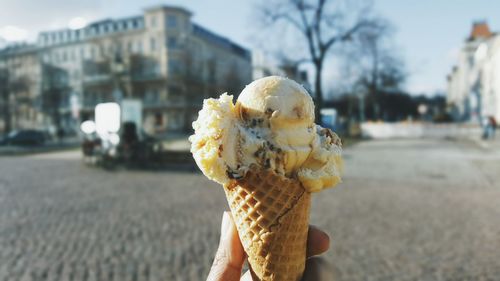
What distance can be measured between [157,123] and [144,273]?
6006 centimetres

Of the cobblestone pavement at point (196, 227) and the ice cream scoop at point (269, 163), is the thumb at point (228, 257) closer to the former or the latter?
the ice cream scoop at point (269, 163)

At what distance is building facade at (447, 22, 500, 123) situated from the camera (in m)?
46.4

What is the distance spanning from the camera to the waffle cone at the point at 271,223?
1785mm

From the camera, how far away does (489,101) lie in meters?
48.8

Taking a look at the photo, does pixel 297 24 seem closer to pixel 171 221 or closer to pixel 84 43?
pixel 171 221

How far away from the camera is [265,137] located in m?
1.75

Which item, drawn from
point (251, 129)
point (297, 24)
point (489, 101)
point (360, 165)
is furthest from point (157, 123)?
point (251, 129)

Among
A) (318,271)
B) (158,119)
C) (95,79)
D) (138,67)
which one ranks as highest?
(138,67)

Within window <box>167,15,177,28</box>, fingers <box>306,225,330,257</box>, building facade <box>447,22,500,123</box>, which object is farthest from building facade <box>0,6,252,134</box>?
fingers <box>306,225,330,257</box>

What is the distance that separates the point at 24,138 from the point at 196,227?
29.8 m

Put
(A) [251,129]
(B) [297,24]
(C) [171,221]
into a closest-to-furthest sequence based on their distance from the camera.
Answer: (A) [251,129], (C) [171,221], (B) [297,24]

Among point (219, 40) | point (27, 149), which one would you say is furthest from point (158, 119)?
point (27, 149)

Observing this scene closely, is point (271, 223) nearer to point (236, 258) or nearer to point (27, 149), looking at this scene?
point (236, 258)

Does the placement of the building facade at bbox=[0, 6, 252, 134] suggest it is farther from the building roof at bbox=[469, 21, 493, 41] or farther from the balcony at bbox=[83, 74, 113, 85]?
the building roof at bbox=[469, 21, 493, 41]
